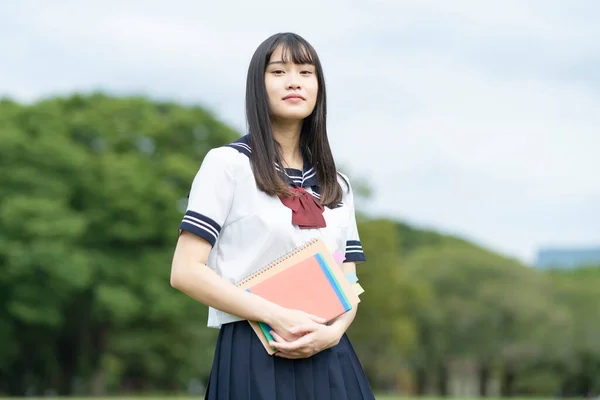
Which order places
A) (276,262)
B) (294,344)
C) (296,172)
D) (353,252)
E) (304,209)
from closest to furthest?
(294,344) < (276,262) < (304,209) < (296,172) < (353,252)

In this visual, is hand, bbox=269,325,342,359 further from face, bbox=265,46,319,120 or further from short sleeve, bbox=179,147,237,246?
face, bbox=265,46,319,120

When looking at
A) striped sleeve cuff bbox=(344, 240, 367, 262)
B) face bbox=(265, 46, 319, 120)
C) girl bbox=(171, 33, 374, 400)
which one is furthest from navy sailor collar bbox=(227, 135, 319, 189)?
striped sleeve cuff bbox=(344, 240, 367, 262)

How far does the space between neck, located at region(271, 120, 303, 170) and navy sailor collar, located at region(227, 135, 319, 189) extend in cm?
3

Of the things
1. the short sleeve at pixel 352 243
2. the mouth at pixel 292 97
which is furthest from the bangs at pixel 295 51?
the short sleeve at pixel 352 243

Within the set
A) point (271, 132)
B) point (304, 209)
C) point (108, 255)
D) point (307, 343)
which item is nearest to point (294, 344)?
point (307, 343)

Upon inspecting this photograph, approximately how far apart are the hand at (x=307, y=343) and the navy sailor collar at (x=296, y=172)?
24.1 inches

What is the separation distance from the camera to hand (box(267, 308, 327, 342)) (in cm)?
344

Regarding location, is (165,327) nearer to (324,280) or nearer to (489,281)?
(489,281)

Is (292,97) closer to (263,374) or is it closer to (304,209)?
(304,209)

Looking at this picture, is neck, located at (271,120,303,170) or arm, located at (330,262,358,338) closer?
arm, located at (330,262,358,338)

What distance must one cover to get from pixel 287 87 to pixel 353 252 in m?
0.72

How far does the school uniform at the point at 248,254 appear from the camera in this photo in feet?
11.5

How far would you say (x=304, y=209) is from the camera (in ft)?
12.0

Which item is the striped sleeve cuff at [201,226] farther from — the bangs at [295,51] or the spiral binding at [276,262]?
the bangs at [295,51]
